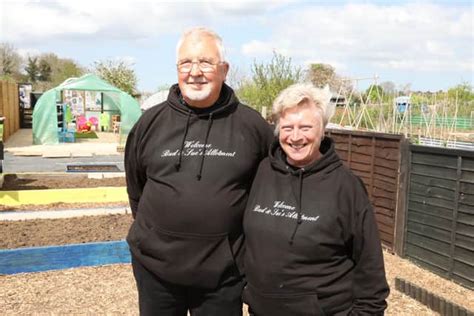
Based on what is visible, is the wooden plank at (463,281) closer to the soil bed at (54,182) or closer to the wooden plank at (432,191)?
the wooden plank at (432,191)

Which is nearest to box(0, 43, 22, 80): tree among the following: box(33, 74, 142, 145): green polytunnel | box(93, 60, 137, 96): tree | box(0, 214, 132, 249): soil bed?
box(93, 60, 137, 96): tree

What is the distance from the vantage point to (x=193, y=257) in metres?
2.35

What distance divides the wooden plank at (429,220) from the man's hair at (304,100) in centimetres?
404

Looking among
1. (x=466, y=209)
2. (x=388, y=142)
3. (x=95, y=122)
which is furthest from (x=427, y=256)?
(x=95, y=122)

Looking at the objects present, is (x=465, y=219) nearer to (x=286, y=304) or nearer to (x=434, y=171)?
(x=434, y=171)

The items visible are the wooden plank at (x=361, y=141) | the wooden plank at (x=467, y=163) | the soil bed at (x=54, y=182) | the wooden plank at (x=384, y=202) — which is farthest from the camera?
the soil bed at (x=54, y=182)

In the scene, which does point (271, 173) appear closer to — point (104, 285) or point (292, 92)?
point (292, 92)

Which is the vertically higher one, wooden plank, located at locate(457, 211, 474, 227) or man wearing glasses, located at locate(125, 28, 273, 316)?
man wearing glasses, located at locate(125, 28, 273, 316)

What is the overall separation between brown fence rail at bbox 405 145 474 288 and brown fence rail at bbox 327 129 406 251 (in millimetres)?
212

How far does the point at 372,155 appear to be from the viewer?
7.03 meters

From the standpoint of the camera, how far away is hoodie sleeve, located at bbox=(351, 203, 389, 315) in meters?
2.04

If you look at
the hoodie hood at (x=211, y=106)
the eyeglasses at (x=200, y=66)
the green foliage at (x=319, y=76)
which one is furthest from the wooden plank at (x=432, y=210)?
the green foliage at (x=319, y=76)

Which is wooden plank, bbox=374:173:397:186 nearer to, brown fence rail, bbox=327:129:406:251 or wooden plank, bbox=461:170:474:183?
brown fence rail, bbox=327:129:406:251

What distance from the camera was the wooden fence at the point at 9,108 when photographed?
21.7m
